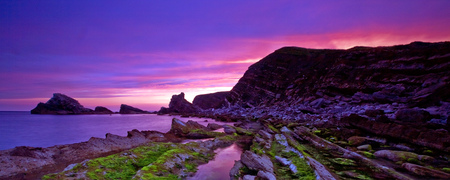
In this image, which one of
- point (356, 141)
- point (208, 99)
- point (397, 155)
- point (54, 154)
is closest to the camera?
point (397, 155)

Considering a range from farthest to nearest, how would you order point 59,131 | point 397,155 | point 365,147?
point 59,131 → point 365,147 → point 397,155

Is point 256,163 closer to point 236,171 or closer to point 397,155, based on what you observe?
point 236,171

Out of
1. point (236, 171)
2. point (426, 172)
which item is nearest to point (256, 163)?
point (236, 171)

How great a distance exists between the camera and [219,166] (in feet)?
45.3

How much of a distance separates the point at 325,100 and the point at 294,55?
44.5 metres

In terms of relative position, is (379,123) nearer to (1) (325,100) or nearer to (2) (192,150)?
(2) (192,150)

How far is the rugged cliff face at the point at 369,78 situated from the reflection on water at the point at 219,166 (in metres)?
21.8

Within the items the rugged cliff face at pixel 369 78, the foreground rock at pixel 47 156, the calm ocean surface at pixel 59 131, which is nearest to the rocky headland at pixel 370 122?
the rugged cliff face at pixel 369 78

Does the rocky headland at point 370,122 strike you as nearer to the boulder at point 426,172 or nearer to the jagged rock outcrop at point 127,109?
the boulder at point 426,172

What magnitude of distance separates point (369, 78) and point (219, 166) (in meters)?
35.3

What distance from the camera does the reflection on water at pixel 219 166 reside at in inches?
465

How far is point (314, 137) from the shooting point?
1842 centimetres

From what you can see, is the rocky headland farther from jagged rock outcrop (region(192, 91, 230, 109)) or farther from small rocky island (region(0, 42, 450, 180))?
jagged rock outcrop (region(192, 91, 230, 109))

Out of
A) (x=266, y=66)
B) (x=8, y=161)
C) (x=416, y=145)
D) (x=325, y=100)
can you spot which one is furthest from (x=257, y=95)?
(x=8, y=161)
